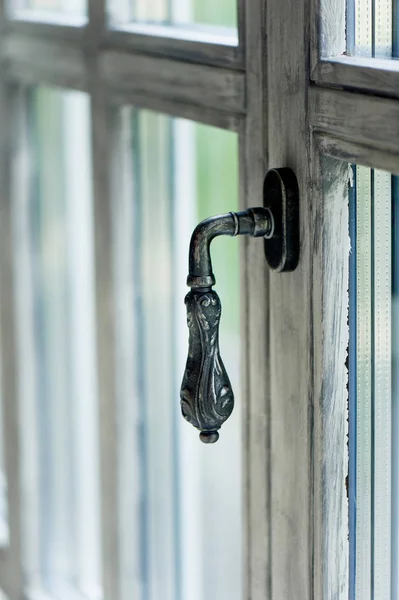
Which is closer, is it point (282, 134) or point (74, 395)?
point (282, 134)

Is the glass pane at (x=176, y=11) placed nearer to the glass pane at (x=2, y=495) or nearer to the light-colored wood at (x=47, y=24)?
the light-colored wood at (x=47, y=24)

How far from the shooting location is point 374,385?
711mm

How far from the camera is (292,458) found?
2.55 feet

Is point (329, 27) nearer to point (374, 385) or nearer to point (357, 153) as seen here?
point (357, 153)

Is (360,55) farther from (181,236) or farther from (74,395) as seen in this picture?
(74,395)

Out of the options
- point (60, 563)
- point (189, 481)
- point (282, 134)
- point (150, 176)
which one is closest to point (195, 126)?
point (150, 176)

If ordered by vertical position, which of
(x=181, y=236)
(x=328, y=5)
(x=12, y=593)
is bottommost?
(x=12, y=593)

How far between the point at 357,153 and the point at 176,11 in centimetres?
36

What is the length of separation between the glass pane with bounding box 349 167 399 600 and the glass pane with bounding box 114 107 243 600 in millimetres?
231

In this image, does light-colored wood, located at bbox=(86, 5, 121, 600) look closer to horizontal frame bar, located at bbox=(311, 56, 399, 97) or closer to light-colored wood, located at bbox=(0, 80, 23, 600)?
light-colored wood, located at bbox=(0, 80, 23, 600)

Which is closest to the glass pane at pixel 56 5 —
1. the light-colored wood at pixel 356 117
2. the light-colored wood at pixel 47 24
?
the light-colored wood at pixel 47 24

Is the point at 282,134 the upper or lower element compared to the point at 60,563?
upper

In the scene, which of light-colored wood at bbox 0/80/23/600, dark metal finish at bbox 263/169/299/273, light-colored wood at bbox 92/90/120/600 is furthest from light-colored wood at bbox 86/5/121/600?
dark metal finish at bbox 263/169/299/273

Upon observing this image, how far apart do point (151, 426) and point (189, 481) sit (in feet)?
0.23
